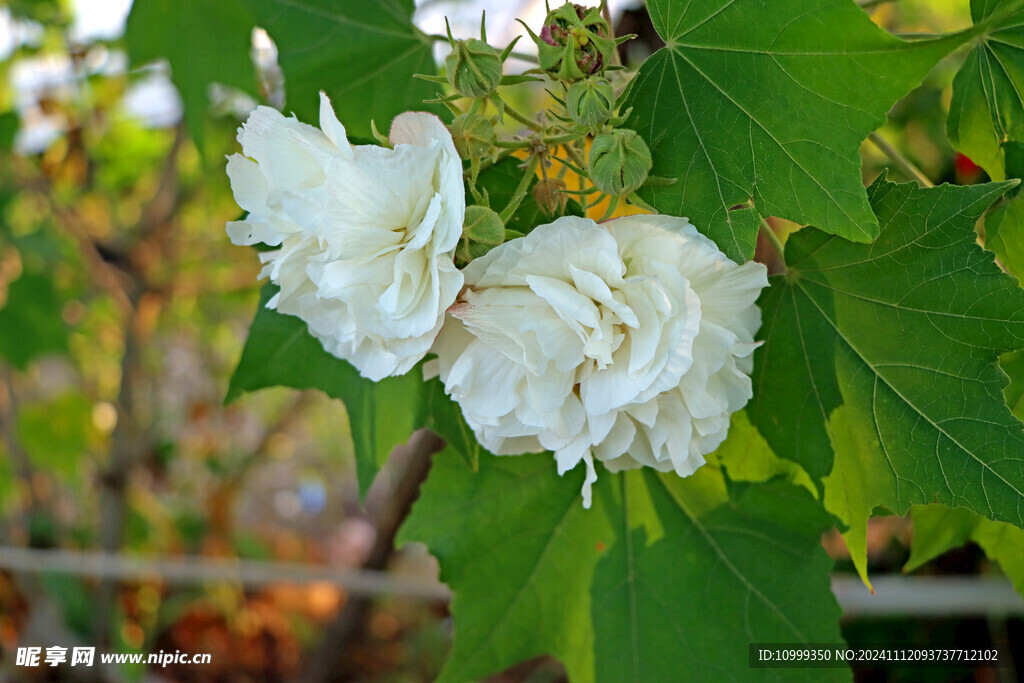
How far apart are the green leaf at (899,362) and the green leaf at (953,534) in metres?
0.15

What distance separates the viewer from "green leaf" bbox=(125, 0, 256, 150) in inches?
35.3

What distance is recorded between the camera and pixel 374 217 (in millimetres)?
413

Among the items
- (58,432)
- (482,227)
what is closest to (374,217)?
(482,227)

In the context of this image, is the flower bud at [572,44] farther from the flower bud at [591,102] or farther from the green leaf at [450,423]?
the green leaf at [450,423]

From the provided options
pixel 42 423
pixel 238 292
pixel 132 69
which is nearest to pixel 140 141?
pixel 238 292

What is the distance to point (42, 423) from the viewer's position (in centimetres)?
190

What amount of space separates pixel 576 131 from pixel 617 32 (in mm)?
435

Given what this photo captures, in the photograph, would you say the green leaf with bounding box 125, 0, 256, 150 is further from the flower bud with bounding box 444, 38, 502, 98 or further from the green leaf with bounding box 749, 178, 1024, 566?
the green leaf with bounding box 749, 178, 1024, 566

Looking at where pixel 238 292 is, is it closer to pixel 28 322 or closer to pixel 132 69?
pixel 28 322

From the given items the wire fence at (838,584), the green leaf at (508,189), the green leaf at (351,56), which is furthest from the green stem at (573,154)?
the wire fence at (838,584)

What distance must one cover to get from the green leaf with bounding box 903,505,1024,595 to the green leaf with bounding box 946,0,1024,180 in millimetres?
264

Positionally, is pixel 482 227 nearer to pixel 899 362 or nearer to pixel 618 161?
pixel 618 161

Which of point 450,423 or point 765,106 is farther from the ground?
point 765,106

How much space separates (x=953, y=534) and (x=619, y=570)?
27cm
